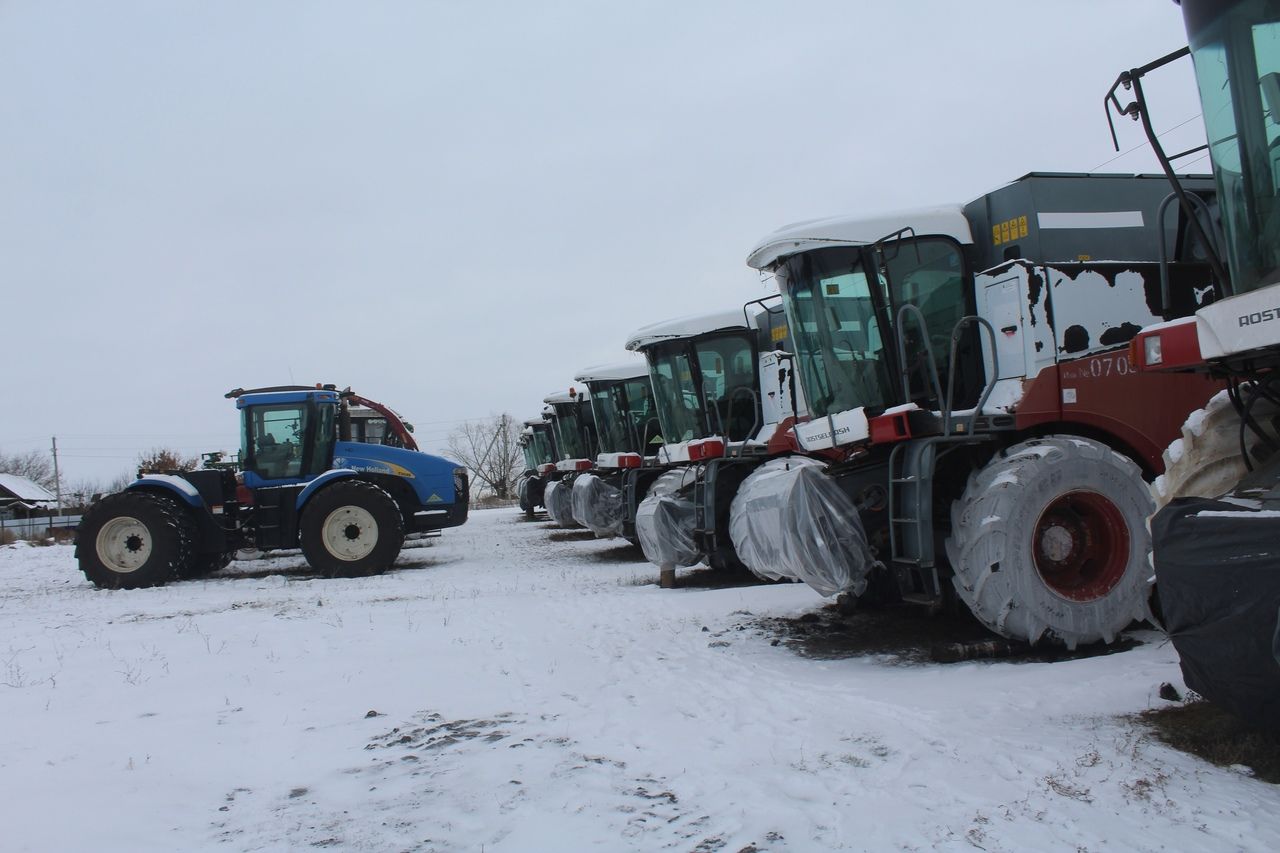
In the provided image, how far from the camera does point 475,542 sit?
18.1 m

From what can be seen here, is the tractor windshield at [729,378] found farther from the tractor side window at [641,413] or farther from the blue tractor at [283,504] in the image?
the blue tractor at [283,504]

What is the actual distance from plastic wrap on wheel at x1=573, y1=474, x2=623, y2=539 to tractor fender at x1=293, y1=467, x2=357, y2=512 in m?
3.57

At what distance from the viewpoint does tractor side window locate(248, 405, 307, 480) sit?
41.9 ft

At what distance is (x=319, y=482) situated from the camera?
1234 cm

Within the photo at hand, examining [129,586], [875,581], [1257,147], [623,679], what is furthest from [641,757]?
[129,586]

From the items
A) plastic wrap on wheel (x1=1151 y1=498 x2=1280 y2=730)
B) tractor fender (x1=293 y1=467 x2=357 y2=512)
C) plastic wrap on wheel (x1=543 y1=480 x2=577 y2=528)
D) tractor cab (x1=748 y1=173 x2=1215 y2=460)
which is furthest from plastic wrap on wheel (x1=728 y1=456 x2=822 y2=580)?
plastic wrap on wheel (x1=543 y1=480 x2=577 y2=528)

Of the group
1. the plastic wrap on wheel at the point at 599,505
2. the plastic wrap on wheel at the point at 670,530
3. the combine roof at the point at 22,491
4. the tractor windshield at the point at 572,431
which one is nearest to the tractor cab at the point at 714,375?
the plastic wrap on wheel at the point at 670,530

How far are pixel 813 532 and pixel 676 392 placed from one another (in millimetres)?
5456

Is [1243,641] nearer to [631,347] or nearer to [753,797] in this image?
[753,797]

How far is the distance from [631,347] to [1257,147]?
842 centimetres

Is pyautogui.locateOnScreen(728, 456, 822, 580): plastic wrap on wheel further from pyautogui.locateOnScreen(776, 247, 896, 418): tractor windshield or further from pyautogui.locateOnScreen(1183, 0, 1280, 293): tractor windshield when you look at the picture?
pyautogui.locateOnScreen(1183, 0, 1280, 293): tractor windshield

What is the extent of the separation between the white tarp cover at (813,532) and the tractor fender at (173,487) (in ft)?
30.8

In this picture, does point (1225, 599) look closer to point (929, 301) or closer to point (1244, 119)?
point (1244, 119)

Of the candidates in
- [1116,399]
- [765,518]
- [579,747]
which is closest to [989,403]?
[1116,399]
